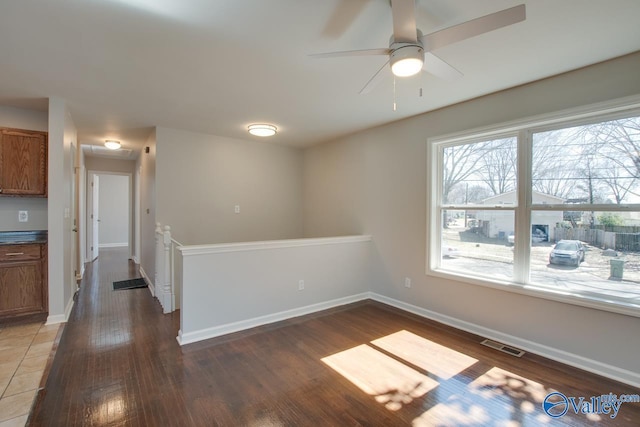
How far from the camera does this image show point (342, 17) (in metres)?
1.84

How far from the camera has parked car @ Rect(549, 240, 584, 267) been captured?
2646mm

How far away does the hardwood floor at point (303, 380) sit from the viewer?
6.41ft

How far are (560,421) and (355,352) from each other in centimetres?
150

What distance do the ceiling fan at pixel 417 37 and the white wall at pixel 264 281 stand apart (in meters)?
2.26

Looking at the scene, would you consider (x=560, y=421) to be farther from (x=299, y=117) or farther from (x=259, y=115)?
(x=259, y=115)

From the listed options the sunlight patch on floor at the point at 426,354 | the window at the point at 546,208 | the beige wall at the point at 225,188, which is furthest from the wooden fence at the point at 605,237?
the beige wall at the point at 225,188

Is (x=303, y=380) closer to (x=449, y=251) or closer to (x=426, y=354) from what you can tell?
(x=426, y=354)

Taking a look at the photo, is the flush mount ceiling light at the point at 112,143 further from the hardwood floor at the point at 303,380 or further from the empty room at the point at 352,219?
the hardwood floor at the point at 303,380

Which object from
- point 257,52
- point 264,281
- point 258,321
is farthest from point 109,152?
point 257,52

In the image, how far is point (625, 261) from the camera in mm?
2414

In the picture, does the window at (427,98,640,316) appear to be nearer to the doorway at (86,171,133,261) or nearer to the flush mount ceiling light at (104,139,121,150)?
the flush mount ceiling light at (104,139,121,150)

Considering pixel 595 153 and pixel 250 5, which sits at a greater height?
pixel 250 5

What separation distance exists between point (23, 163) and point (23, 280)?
4.40 ft

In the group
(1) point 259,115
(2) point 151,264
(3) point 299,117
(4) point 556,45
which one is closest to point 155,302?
(2) point 151,264
